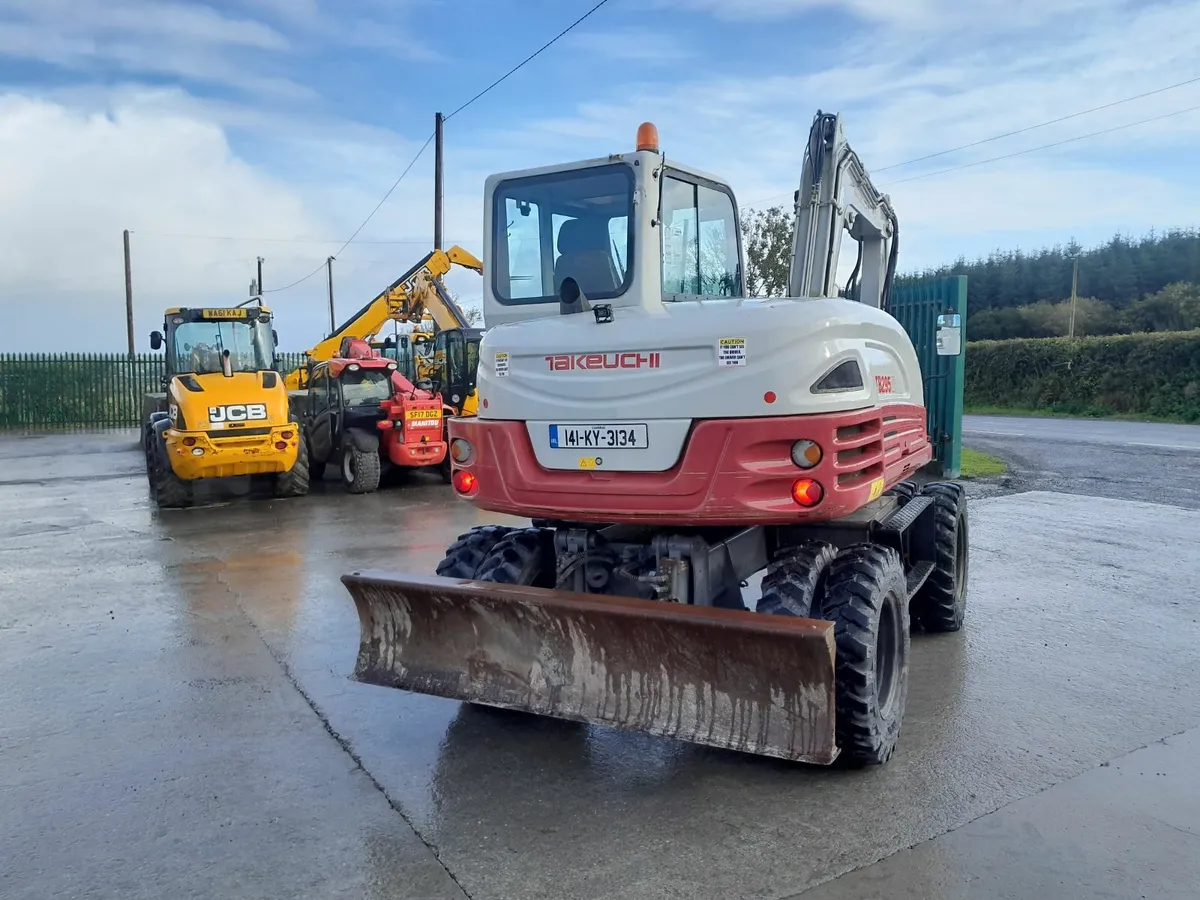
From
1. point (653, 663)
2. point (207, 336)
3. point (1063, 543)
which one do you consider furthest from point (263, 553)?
point (1063, 543)

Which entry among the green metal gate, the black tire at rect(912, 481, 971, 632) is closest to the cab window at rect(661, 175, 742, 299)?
the black tire at rect(912, 481, 971, 632)

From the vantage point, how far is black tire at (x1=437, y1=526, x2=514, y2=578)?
495 centimetres

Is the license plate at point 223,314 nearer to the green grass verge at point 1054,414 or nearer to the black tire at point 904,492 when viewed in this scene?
the black tire at point 904,492

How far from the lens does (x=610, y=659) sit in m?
4.07

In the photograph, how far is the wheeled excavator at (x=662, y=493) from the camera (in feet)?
12.7

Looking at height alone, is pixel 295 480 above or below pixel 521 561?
below

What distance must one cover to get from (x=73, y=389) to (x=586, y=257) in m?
28.1

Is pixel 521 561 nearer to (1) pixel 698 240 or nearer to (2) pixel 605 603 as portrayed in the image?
(2) pixel 605 603

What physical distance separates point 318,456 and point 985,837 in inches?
483

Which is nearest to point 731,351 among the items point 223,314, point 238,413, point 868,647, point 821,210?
point 868,647

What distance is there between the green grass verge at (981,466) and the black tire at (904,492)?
7584 mm

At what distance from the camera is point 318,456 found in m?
14.3

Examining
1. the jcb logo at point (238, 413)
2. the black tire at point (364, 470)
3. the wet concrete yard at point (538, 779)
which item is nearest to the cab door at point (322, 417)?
the black tire at point (364, 470)

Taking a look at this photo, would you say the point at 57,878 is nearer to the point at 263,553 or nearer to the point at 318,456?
the point at 263,553
